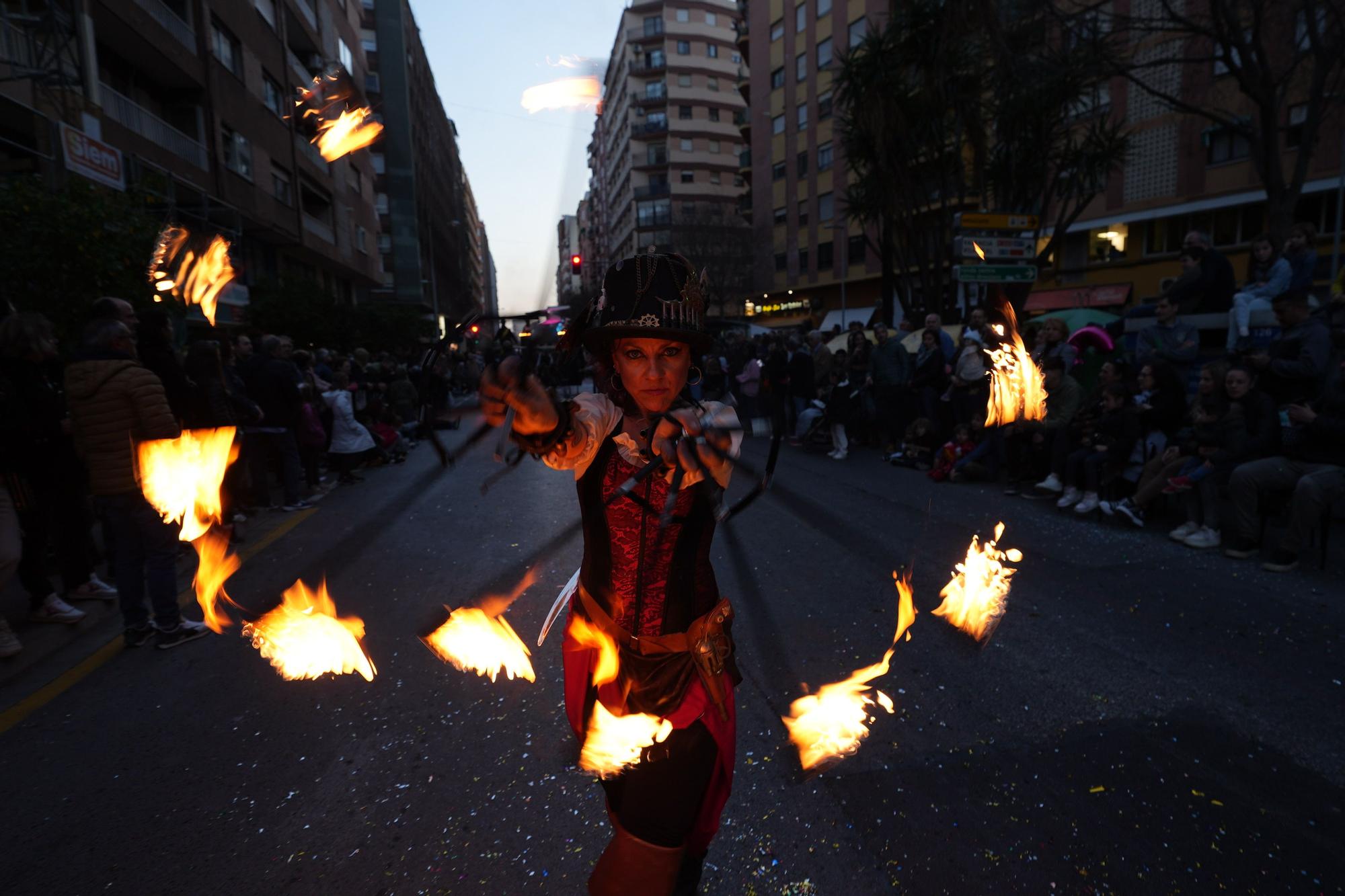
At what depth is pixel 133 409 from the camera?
4.59 metres

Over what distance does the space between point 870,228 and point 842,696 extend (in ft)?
141

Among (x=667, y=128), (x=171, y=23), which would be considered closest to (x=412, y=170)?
(x=171, y=23)

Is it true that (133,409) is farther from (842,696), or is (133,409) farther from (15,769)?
(842,696)

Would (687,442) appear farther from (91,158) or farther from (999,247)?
(999,247)

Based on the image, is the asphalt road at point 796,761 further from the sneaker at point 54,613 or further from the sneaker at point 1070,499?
the sneaker at point 1070,499

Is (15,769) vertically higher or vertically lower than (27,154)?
lower

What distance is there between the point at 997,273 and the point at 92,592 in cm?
1246

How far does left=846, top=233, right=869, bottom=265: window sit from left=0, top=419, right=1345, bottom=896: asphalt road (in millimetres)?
40894

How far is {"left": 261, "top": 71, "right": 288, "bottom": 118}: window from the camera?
77.6 feet

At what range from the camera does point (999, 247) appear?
13438 millimetres

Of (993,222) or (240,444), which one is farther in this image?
(993,222)

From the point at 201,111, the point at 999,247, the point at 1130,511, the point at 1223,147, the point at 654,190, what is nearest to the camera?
the point at 1130,511

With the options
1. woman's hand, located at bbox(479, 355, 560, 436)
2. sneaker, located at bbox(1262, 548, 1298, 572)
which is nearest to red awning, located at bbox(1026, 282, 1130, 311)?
sneaker, located at bbox(1262, 548, 1298, 572)

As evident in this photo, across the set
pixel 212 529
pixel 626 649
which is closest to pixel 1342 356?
pixel 626 649
